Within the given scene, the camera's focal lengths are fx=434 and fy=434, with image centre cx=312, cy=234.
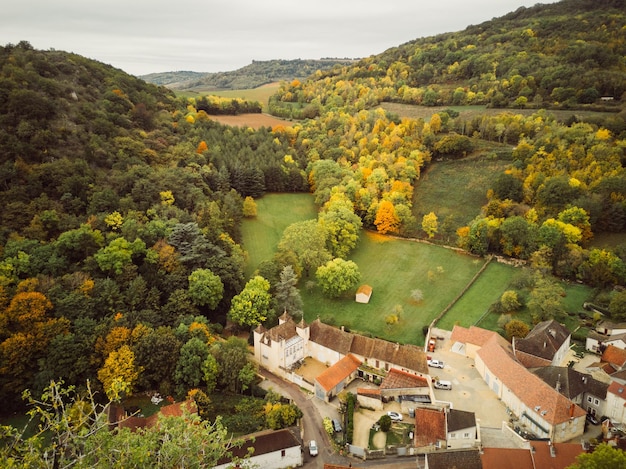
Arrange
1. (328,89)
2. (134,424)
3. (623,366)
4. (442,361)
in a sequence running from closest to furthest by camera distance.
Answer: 1. (134,424)
2. (623,366)
3. (442,361)
4. (328,89)

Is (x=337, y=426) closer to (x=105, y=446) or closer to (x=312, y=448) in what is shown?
(x=312, y=448)

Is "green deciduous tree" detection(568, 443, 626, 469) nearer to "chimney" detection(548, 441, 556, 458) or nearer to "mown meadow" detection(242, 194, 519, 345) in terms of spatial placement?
"chimney" detection(548, 441, 556, 458)

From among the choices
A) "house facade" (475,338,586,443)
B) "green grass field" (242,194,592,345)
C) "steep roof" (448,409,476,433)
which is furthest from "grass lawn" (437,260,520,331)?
"steep roof" (448,409,476,433)

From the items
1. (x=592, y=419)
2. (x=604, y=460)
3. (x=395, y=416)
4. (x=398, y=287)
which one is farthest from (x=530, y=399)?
(x=398, y=287)

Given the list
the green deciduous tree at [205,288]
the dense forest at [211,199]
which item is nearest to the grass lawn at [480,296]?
the dense forest at [211,199]

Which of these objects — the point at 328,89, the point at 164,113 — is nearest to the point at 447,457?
the point at 164,113

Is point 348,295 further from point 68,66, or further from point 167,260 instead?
point 68,66
